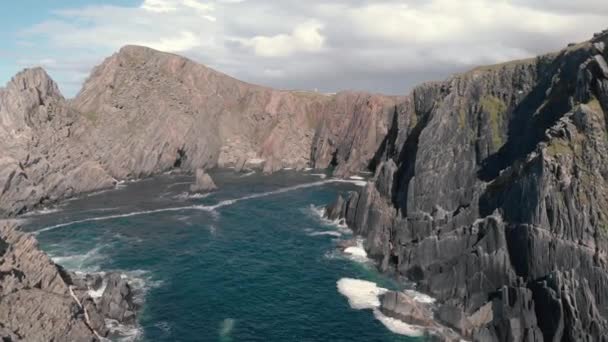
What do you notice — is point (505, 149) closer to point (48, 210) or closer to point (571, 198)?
point (571, 198)

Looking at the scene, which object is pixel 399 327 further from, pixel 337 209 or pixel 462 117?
pixel 337 209

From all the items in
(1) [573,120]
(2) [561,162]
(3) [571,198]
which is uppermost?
(1) [573,120]

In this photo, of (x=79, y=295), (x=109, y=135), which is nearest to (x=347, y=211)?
(x=79, y=295)

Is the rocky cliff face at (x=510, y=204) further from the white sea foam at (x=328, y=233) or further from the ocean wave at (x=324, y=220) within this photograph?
the white sea foam at (x=328, y=233)

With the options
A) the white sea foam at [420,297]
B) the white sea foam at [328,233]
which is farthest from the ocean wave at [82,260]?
the white sea foam at [420,297]

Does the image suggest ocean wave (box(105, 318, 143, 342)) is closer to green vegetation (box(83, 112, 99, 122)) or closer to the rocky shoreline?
the rocky shoreline

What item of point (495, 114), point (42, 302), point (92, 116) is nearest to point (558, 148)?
point (495, 114)
